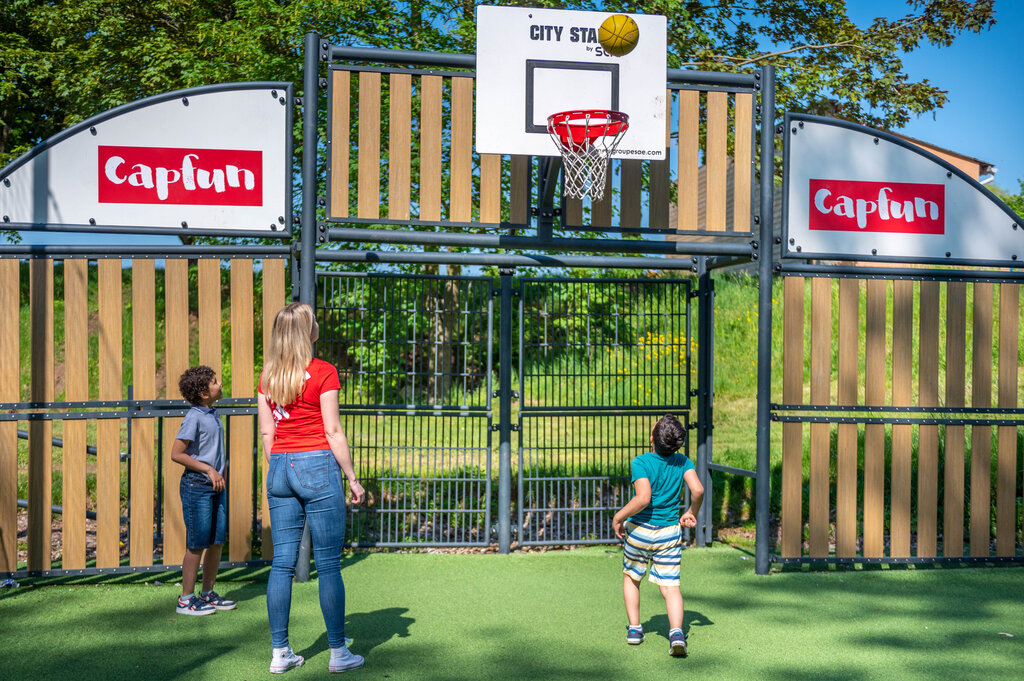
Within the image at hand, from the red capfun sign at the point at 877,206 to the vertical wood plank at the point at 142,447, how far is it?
528 centimetres

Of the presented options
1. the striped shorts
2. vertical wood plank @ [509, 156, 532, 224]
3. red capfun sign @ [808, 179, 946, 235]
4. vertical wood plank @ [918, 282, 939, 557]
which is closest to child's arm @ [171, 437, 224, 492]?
the striped shorts

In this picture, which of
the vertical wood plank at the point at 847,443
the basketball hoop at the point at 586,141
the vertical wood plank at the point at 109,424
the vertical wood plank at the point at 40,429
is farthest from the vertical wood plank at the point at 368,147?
the vertical wood plank at the point at 847,443

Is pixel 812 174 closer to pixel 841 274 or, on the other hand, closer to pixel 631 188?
pixel 841 274

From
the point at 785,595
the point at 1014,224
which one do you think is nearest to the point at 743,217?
the point at 1014,224

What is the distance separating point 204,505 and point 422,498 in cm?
287

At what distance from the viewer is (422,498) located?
7.96m

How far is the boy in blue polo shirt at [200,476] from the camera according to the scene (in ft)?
17.4

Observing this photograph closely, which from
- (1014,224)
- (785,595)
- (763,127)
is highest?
(763,127)

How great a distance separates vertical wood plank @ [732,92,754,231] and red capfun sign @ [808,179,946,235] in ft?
1.68

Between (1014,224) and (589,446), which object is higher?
(1014,224)

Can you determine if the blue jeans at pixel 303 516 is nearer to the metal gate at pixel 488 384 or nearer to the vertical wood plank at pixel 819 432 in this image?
the metal gate at pixel 488 384

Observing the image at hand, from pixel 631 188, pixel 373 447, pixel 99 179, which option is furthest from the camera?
pixel 373 447

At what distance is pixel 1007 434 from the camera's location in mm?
7230

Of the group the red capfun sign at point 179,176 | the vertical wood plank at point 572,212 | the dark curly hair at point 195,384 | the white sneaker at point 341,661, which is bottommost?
the white sneaker at point 341,661
